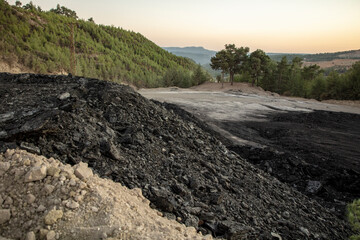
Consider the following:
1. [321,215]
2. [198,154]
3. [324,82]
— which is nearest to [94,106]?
[198,154]

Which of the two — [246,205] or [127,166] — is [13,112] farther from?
[246,205]

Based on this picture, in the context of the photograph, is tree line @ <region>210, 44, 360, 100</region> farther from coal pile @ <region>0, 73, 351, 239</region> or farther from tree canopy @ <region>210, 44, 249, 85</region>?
coal pile @ <region>0, 73, 351, 239</region>

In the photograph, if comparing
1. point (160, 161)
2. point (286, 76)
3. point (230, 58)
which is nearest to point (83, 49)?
point (230, 58)

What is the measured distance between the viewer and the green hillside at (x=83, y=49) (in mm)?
28203

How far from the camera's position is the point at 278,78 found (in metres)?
32.7

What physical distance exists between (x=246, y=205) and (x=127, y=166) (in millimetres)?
1836

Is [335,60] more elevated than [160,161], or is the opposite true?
[335,60]

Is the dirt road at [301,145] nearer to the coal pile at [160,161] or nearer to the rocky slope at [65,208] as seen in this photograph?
the coal pile at [160,161]

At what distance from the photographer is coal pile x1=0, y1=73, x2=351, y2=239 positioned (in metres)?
2.77

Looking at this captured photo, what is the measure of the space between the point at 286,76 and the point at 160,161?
33.1m

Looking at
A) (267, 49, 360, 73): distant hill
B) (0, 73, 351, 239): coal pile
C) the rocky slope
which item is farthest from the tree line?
(267, 49, 360, 73): distant hill

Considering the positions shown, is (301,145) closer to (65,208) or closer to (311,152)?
(311,152)

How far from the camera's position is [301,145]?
9.58 meters

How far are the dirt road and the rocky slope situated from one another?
197 inches
